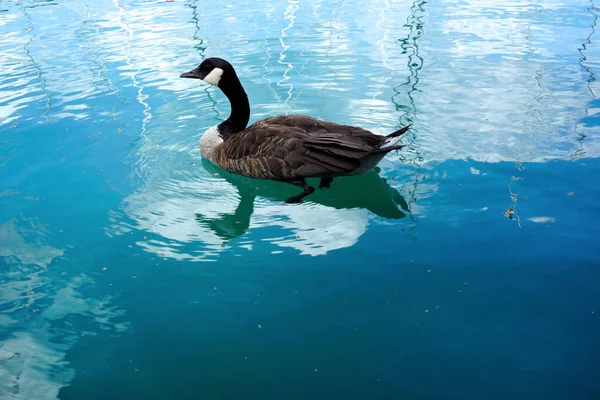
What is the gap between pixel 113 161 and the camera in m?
6.48

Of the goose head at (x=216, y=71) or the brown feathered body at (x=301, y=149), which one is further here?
the goose head at (x=216, y=71)

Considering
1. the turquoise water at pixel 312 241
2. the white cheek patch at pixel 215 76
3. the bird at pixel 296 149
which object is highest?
the white cheek patch at pixel 215 76

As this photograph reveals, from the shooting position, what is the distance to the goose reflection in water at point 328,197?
17.3 ft

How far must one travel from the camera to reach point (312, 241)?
4898mm

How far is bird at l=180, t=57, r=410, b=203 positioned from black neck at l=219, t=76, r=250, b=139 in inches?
0.5

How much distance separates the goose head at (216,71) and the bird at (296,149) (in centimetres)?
1

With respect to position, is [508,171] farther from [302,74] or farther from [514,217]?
[302,74]

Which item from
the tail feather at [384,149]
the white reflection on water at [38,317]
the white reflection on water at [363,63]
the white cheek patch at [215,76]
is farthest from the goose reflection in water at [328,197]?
the white reflection on water at [38,317]

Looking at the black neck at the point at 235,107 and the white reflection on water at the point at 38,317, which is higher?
the black neck at the point at 235,107

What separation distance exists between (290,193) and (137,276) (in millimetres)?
1880

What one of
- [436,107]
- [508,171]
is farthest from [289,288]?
[436,107]

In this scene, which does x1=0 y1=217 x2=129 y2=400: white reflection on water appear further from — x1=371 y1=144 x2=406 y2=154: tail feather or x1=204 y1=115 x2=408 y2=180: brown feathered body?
x1=371 y1=144 x2=406 y2=154: tail feather

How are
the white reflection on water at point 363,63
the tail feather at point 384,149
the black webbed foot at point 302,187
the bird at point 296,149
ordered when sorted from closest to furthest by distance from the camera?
1. the tail feather at point 384,149
2. the bird at point 296,149
3. the black webbed foot at point 302,187
4. the white reflection on water at point 363,63

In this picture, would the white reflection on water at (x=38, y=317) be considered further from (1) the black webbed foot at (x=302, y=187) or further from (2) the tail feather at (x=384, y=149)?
(2) the tail feather at (x=384, y=149)
